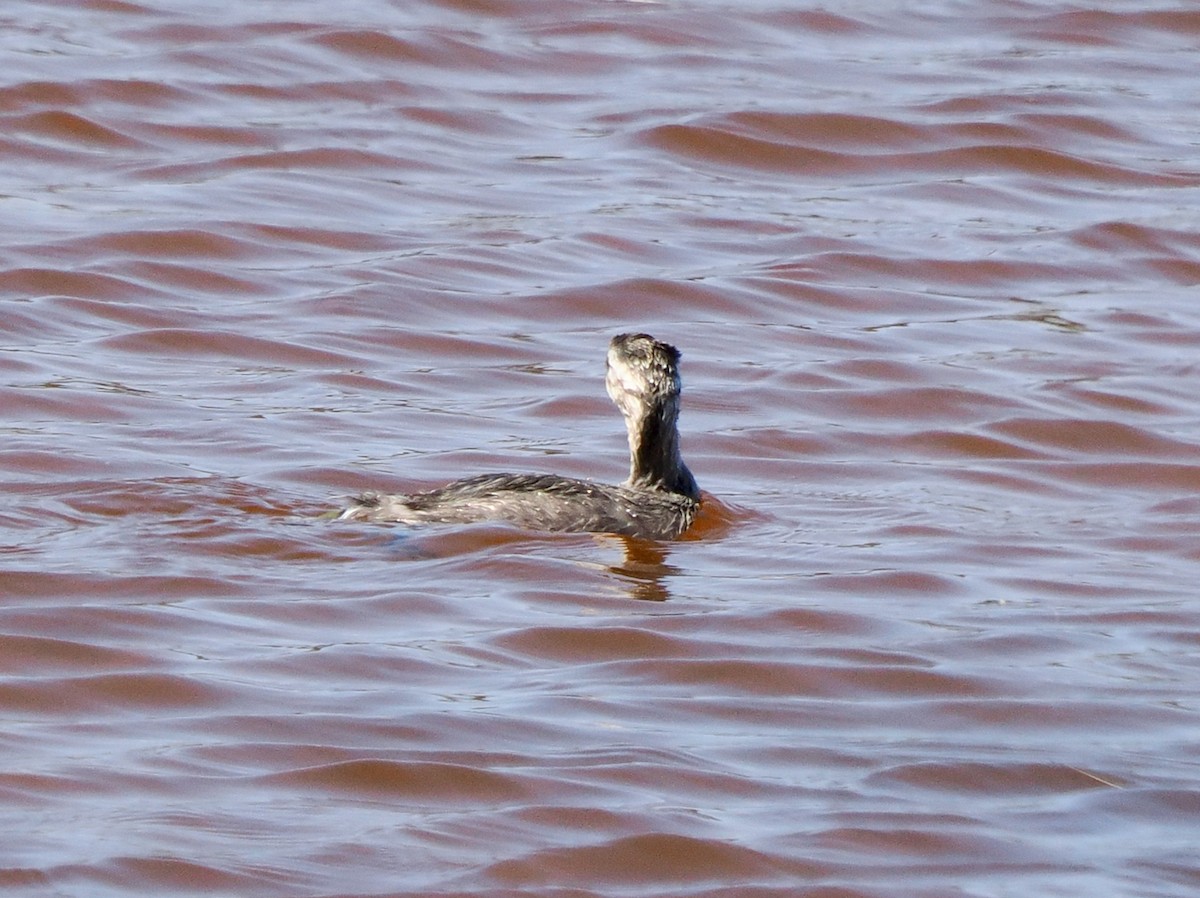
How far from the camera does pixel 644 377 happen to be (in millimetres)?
10930

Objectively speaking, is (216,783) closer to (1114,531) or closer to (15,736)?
(15,736)

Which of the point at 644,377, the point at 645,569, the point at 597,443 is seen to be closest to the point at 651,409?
the point at 644,377

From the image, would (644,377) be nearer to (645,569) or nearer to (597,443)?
(645,569)

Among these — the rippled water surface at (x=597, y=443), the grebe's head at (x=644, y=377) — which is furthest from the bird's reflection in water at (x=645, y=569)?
the grebe's head at (x=644, y=377)

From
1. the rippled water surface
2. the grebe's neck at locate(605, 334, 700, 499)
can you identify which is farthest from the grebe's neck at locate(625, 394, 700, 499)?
the rippled water surface

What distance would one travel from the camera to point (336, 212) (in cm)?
1619

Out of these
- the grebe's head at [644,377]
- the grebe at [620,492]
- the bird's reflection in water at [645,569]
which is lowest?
the bird's reflection in water at [645,569]

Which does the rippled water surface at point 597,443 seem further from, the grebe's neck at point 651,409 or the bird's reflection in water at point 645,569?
the grebe's neck at point 651,409

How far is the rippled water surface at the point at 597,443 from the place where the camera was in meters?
7.09

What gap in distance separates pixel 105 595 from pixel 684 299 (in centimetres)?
639

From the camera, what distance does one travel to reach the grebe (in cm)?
1016

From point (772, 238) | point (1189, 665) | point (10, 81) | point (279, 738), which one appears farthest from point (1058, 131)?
point (279, 738)

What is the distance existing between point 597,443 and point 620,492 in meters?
1.57

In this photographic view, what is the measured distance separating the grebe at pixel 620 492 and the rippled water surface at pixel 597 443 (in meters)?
0.11
